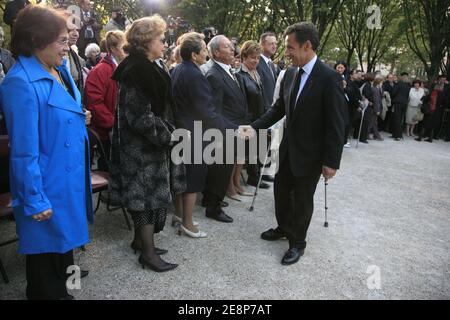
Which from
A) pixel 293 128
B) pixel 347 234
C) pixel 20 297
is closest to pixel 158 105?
pixel 293 128

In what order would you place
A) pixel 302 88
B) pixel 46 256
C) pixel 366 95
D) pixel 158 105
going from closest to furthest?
1. pixel 46 256
2. pixel 158 105
3. pixel 302 88
4. pixel 366 95

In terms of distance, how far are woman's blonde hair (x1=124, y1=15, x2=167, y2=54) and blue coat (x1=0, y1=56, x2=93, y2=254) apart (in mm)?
600

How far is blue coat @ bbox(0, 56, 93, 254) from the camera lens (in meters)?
2.13

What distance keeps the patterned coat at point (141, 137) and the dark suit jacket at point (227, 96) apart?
1033 mm

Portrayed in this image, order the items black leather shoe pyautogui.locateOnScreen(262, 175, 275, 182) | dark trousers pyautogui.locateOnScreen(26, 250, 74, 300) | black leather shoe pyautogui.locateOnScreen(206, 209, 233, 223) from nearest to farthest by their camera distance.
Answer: dark trousers pyautogui.locateOnScreen(26, 250, 74, 300) < black leather shoe pyautogui.locateOnScreen(206, 209, 233, 223) < black leather shoe pyautogui.locateOnScreen(262, 175, 275, 182)

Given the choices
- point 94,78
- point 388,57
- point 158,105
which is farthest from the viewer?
point 388,57

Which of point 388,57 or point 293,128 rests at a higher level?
Result: point 388,57

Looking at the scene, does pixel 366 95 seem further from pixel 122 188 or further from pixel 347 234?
pixel 122 188

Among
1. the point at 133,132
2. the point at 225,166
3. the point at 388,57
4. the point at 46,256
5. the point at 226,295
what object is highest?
the point at 388,57

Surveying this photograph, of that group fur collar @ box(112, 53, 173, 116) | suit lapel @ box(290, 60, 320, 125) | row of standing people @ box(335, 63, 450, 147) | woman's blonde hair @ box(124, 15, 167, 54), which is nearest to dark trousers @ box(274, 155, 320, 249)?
suit lapel @ box(290, 60, 320, 125)

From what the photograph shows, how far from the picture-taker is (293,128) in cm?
349

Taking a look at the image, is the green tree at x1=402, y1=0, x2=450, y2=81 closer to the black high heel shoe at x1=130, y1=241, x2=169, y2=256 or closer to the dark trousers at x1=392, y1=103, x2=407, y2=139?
the dark trousers at x1=392, y1=103, x2=407, y2=139

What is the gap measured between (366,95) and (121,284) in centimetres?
1042

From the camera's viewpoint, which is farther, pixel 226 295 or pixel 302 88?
pixel 302 88
